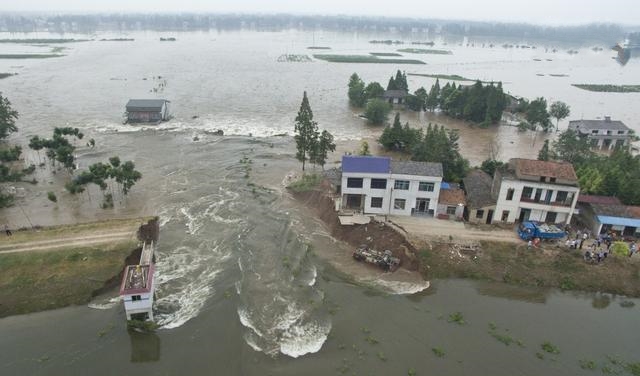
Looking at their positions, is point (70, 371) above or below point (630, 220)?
below

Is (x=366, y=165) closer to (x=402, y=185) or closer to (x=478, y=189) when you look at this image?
(x=402, y=185)

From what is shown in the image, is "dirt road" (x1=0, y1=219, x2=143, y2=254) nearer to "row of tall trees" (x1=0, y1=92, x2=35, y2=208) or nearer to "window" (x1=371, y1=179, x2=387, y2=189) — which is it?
"row of tall trees" (x1=0, y1=92, x2=35, y2=208)

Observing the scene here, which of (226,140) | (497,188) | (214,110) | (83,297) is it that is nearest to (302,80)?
(214,110)

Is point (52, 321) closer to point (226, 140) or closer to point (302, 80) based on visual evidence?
point (226, 140)

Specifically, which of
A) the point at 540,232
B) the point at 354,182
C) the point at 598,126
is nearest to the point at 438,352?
the point at 540,232

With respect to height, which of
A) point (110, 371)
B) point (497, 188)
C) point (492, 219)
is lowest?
point (110, 371)

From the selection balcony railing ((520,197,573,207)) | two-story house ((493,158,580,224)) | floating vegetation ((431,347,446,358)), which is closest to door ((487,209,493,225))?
two-story house ((493,158,580,224))
